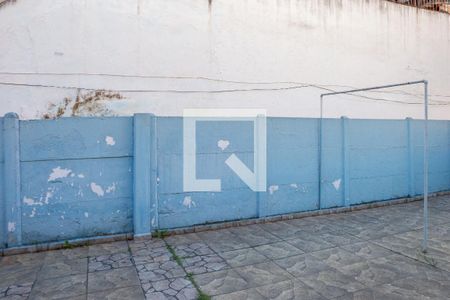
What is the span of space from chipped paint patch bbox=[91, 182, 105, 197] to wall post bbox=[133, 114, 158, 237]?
0.44 metres

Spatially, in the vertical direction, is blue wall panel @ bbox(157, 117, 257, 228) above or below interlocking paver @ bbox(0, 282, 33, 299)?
above

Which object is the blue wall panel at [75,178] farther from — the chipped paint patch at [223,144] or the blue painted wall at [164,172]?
the chipped paint patch at [223,144]

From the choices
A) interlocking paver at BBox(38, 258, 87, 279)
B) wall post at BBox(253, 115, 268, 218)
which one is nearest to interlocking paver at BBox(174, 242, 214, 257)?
interlocking paver at BBox(38, 258, 87, 279)

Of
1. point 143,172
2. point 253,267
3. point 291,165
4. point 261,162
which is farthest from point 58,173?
point 291,165

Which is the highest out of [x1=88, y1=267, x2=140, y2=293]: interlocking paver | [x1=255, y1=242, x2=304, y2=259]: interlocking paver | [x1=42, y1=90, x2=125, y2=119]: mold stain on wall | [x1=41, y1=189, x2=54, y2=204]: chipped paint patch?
[x1=42, y1=90, x2=125, y2=119]: mold stain on wall

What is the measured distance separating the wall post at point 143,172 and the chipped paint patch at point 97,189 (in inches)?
17.2

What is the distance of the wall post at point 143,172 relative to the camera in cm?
466

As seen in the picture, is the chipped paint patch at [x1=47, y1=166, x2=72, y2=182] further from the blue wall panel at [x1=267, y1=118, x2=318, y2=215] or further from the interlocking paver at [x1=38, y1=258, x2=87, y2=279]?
the blue wall panel at [x1=267, y1=118, x2=318, y2=215]

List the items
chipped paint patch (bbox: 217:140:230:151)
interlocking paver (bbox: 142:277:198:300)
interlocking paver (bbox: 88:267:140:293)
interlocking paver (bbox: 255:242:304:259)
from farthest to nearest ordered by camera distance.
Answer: chipped paint patch (bbox: 217:140:230:151)
interlocking paver (bbox: 255:242:304:259)
interlocking paver (bbox: 88:267:140:293)
interlocking paver (bbox: 142:277:198:300)

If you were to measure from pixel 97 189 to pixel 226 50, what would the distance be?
4200mm

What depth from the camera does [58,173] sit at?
14.4 feet

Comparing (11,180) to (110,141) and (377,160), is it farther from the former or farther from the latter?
(377,160)

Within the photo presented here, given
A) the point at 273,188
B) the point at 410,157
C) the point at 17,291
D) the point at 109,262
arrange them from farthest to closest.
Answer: the point at 410,157, the point at 273,188, the point at 109,262, the point at 17,291

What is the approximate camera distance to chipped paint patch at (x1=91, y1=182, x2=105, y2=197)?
455 cm
